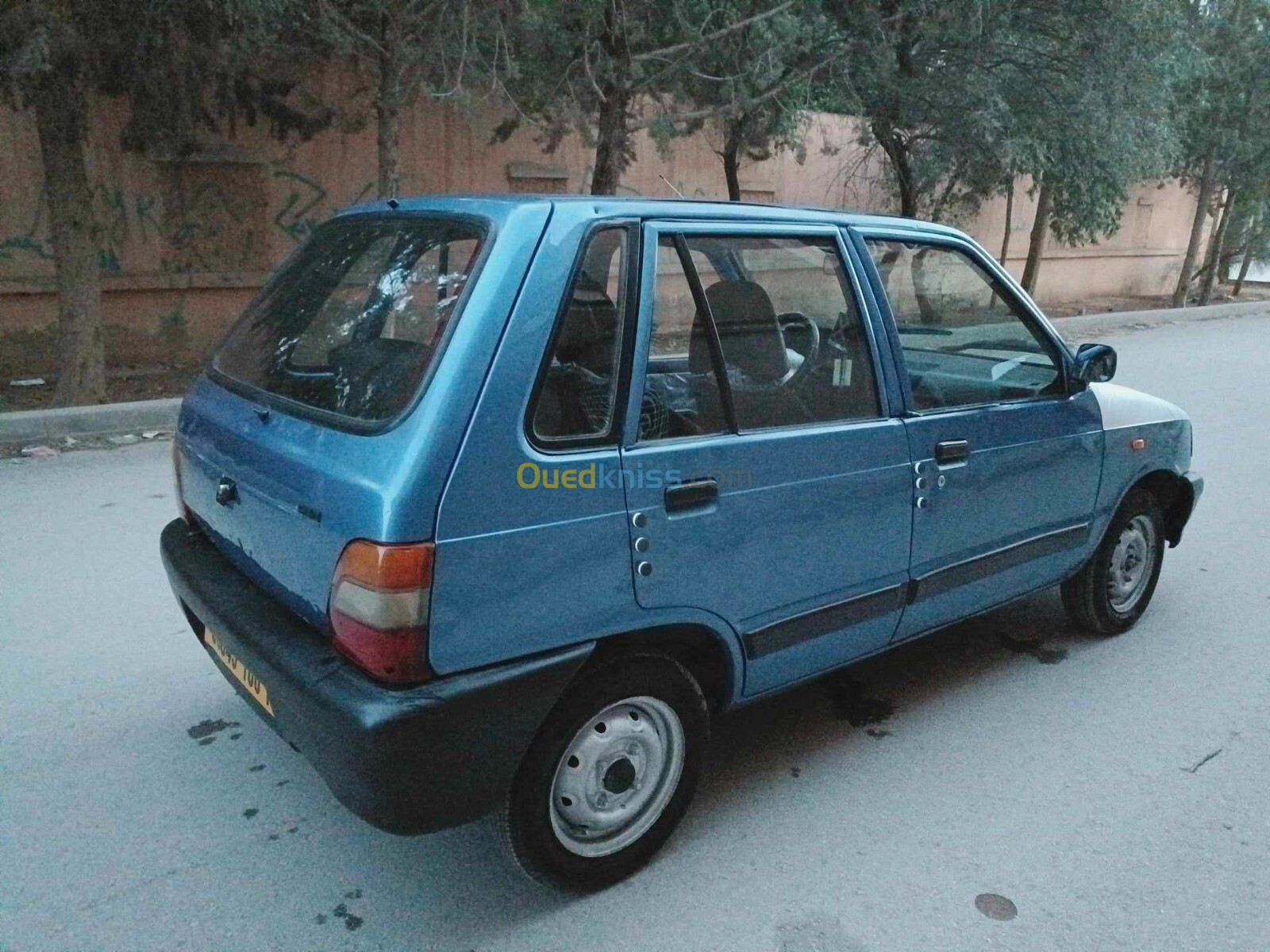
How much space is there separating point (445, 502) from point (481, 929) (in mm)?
1179

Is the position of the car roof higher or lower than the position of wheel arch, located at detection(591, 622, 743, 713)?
higher

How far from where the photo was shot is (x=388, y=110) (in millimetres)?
9484

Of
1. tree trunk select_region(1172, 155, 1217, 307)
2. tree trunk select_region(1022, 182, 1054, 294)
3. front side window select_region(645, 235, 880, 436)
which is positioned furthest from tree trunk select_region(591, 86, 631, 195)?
tree trunk select_region(1172, 155, 1217, 307)

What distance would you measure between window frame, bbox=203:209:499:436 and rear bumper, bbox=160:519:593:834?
1.78 ft

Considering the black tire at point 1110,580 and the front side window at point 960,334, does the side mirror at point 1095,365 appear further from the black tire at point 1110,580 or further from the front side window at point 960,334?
the black tire at point 1110,580

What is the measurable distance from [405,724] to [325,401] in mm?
901

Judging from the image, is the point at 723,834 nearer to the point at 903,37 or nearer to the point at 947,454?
the point at 947,454

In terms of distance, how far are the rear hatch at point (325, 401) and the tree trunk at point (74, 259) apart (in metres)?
6.34

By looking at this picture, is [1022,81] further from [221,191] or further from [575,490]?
[575,490]

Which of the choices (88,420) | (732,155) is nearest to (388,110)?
(88,420)

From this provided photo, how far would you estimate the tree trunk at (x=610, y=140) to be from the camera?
9.96 metres

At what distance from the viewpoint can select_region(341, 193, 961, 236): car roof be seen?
2635mm

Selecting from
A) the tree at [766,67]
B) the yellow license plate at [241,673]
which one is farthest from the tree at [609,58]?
the yellow license plate at [241,673]

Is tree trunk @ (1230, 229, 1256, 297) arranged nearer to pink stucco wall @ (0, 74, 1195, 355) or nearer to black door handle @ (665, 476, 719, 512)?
pink stucco wall @ (0, 74, 1195, 355)
